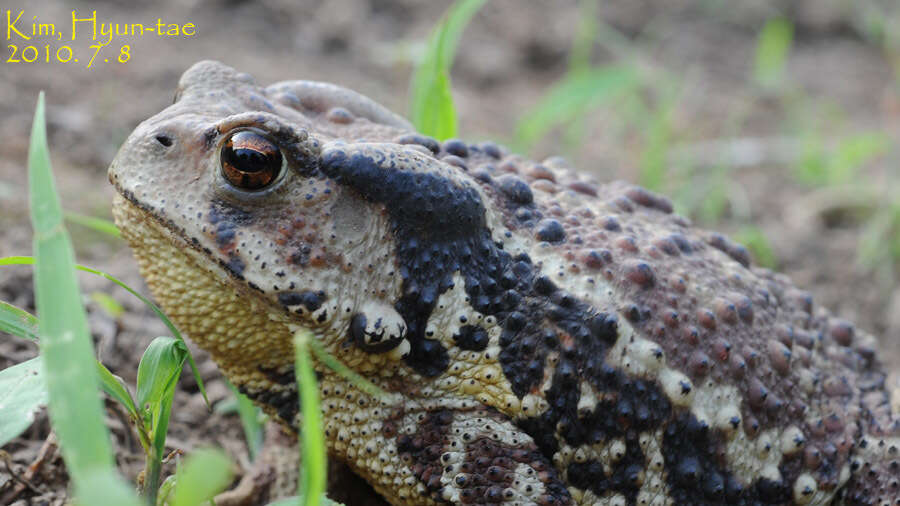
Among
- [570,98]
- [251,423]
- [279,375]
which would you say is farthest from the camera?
[570,98]

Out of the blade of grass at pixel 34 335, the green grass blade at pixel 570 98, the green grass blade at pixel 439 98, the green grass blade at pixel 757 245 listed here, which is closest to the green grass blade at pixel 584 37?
the green grass blade at pixel 570 98

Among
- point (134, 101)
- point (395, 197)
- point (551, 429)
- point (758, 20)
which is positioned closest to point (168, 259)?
point (395, 197)

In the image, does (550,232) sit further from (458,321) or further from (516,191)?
(458,321)

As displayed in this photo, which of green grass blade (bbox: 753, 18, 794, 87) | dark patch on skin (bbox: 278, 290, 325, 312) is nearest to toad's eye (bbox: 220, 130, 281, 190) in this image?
dark patch on skin (bbox: 278, 290, 325, 312)

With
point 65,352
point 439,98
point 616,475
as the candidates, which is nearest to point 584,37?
point 439,98

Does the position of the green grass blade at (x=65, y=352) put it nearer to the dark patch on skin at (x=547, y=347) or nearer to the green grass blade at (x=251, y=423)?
the dark patch on skin at (x=547, y=347)
